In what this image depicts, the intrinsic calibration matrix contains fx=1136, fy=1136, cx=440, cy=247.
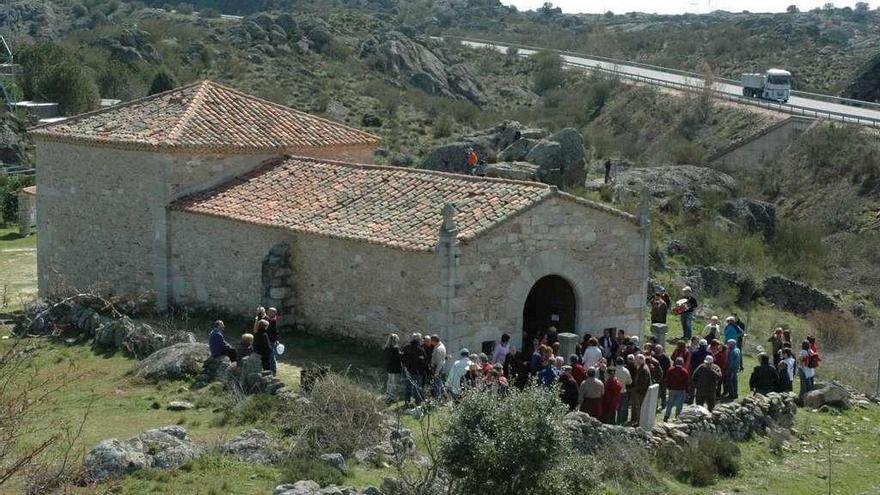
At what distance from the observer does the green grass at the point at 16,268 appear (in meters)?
26.7

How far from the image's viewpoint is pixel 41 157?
83.3 feet

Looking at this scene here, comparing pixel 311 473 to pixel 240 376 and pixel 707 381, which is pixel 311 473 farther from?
pixel 707 381

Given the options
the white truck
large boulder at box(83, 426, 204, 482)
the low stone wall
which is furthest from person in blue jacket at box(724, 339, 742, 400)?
the white truck

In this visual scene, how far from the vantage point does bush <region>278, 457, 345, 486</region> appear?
12492mm

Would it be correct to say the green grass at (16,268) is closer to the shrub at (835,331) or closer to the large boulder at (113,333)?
the large boulder at (113,333)

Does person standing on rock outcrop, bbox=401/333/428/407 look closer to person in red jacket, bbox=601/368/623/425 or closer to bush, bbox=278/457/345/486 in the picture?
person in red jacket, bbox=601/368/623/425

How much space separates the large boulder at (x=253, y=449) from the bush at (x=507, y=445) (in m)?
2.76

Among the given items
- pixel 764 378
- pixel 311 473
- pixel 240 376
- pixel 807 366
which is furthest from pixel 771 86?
pixel 311 473

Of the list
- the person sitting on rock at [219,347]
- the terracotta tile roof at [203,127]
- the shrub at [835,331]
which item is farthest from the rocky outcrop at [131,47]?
the person sitting on rock at [219,347]

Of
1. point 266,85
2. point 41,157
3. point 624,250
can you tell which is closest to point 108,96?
point 266,85

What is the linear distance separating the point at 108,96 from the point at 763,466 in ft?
156

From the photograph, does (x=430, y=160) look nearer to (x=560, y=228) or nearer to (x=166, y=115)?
(x=166, y=115)

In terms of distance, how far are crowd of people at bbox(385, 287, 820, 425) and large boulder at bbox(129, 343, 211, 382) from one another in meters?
3.37

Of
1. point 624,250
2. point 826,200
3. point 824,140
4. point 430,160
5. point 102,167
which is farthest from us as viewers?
point 824,140
